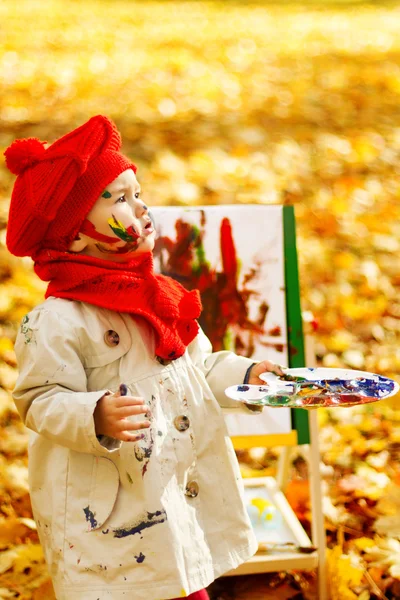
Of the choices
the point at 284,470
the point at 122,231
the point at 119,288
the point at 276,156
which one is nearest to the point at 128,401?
the point at 119,288

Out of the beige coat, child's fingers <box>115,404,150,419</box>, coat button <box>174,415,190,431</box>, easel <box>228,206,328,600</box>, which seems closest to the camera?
child's fingers <box>115,404,150,419</box>

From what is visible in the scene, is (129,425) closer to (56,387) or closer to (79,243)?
(56,387)

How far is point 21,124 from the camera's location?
5.71m

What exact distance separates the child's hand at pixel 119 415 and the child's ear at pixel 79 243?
0.38 meters

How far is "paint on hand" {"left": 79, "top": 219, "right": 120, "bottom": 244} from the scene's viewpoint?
66.8 inches

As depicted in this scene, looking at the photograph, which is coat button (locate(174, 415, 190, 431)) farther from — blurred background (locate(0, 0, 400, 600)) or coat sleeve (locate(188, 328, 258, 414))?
blurred background (locate(0, 0, 400, 600))

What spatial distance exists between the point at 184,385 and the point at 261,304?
2.76ft

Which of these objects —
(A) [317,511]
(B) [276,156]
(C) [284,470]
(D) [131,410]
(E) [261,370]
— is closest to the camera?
(D) [131,410]

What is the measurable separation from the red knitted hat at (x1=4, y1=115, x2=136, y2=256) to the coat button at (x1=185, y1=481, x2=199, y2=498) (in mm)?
619

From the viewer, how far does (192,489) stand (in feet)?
5.69

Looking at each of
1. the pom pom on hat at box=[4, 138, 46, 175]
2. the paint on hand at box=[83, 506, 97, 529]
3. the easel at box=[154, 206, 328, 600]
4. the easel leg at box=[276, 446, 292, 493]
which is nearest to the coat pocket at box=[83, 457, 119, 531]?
the paint on hand at box=[83, 506, 97, 529]

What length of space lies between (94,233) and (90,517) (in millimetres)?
630

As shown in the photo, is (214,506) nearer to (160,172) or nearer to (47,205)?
(47,205)

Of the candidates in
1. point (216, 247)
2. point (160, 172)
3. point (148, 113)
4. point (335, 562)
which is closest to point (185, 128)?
point (148, 113)
